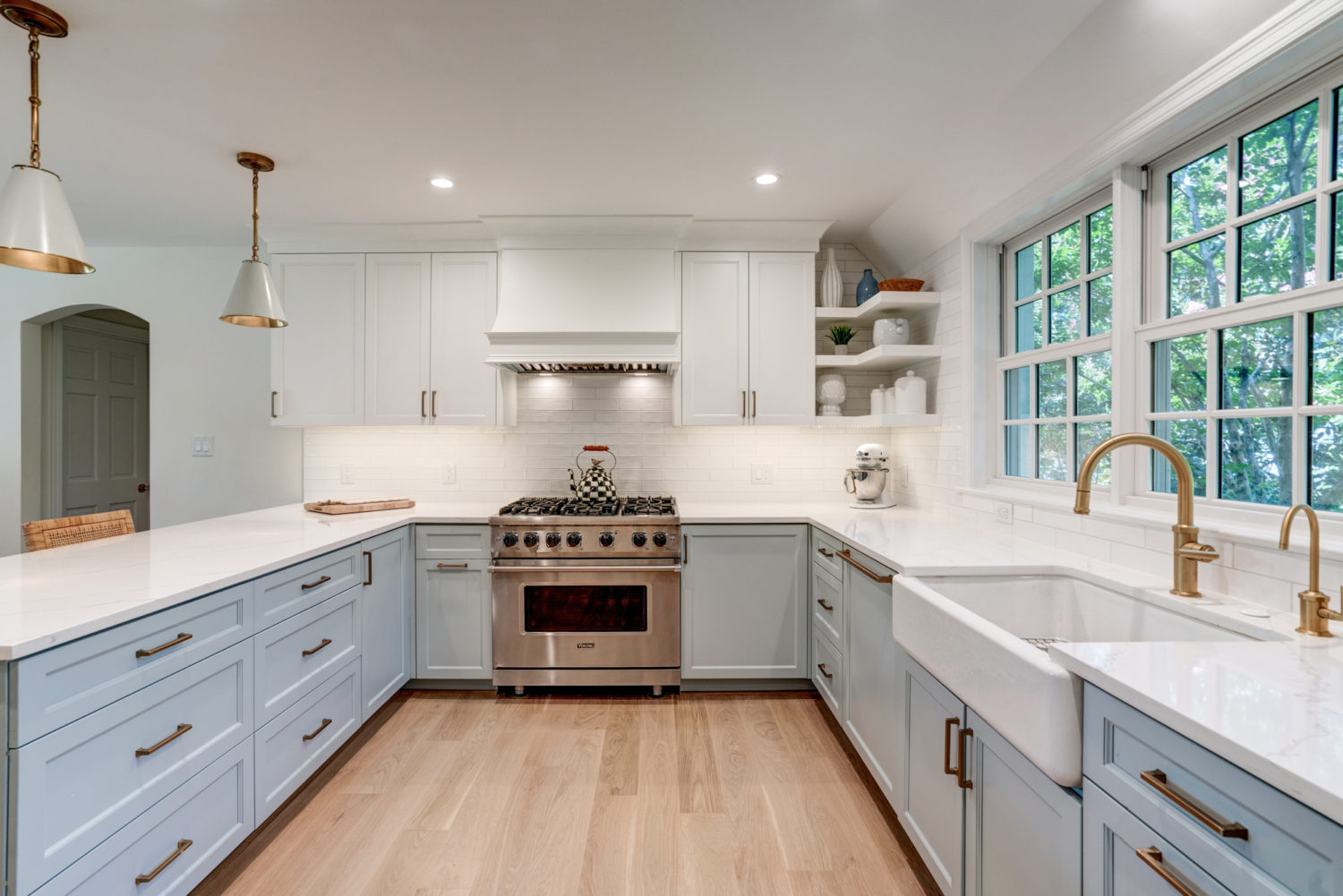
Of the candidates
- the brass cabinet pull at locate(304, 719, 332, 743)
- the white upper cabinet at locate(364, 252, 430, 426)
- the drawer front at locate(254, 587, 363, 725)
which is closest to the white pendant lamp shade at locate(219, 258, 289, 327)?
the white upper cabinet at locate(364, 252, 430, 426)

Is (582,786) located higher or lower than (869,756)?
lower

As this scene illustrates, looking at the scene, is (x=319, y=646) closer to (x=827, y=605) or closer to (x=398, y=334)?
(x=398, y=334)

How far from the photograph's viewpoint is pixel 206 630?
66.5 inches

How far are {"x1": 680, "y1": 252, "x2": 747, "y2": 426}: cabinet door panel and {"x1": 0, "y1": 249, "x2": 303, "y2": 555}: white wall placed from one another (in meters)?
2.40

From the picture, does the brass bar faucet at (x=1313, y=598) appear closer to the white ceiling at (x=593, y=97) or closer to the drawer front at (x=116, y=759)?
the white ceiling at (x=593, y=97)

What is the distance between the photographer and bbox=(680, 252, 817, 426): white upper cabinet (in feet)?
11.1

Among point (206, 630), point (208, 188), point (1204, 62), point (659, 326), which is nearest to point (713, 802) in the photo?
point (206, 630)

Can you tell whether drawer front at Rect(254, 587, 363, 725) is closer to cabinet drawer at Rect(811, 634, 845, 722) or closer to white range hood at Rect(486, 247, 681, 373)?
white range hood at Rect(486, 247, 681, 373)

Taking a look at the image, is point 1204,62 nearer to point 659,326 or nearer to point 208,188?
point 659,326

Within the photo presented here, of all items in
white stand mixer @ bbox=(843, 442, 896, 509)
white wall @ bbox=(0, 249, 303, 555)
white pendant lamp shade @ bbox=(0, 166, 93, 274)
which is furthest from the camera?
white wall @ bbox=(0, 249, 303, 555)

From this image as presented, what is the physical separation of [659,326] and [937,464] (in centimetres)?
156

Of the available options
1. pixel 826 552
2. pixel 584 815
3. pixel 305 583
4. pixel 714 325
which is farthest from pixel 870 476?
pixel 305 583

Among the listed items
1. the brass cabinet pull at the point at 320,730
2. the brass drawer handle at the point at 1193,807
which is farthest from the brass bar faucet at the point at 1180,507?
the brass cabinet pull at the point at 320,730

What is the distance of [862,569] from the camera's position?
2.19 metres
